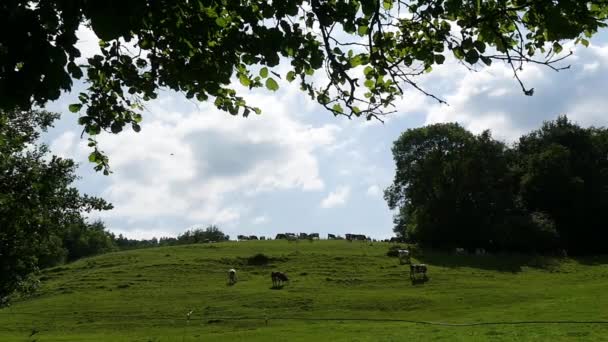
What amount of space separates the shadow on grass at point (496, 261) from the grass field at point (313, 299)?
0.38 ft

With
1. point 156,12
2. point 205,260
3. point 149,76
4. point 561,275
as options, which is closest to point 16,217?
point 149,76

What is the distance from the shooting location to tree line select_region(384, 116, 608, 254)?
58656 mm

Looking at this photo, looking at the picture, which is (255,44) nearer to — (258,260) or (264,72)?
(264,72)

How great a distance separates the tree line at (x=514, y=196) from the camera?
192 feet

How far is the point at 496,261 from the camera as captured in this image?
49781 mm

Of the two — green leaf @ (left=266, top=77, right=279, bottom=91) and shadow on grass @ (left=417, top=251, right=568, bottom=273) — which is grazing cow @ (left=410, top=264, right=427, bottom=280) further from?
green leaf @ (left=266, top=77, right=279, bottom=91)

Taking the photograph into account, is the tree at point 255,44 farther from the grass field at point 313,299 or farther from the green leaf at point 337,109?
the grass field at point 313,299

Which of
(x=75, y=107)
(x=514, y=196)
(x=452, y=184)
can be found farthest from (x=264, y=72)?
(x=514, y=196)

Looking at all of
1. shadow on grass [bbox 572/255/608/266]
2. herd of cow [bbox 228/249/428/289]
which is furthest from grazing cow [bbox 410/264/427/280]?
shadow on grass [bbox 572/255/608/266]

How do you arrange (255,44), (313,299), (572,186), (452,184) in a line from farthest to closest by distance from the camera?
(452,184) → (572,186) → (313,299) → (255,44)

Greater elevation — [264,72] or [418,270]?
[264,72]

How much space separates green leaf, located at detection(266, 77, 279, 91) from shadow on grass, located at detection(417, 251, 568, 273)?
140 ft

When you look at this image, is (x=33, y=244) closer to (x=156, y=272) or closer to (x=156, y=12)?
(x=156, y=12)

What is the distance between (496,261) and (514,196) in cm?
1486
